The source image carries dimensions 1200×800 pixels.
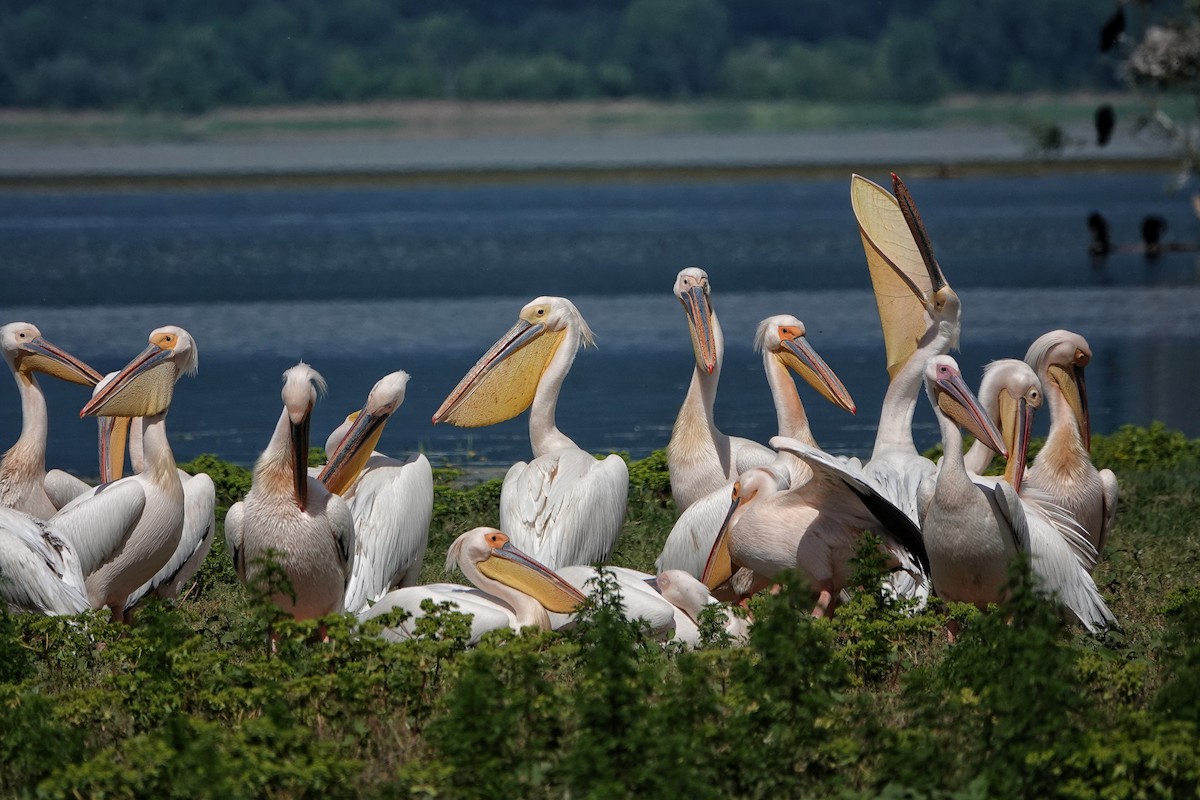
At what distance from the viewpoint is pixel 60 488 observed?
693 centimetres

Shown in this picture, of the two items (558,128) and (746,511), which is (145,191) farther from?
(746,511)

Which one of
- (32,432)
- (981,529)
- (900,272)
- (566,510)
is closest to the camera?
(981,529)

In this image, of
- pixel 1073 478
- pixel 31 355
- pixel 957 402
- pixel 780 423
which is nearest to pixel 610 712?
pixel 957 402

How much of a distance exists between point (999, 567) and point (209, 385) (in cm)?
871

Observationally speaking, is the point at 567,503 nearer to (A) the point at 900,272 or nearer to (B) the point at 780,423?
(B) the point at 780,423

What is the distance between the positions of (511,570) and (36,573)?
4.90 feet


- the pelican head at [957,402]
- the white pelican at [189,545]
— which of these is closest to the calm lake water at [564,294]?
the white pelican at [189,545]

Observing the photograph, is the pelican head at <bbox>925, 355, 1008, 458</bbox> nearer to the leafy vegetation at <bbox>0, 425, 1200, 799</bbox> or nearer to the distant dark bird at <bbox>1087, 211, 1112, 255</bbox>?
the leafy vegetation at <bbox>0, 425, 1200, 799</bbox>

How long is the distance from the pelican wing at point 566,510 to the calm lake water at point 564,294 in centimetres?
346

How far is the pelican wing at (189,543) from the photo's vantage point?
20.4 feet

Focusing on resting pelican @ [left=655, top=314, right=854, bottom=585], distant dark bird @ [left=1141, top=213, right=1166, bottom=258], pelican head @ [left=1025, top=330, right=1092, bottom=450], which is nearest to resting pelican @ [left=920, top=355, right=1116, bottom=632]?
resting pelican @ [left=655, top=314, right=854, bottom=585]

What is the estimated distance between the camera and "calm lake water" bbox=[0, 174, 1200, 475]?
37.5 ft

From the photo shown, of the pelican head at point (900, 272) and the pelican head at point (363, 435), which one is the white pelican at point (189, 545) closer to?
the pelican head at point (363, 435)

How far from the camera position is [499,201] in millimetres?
45875
